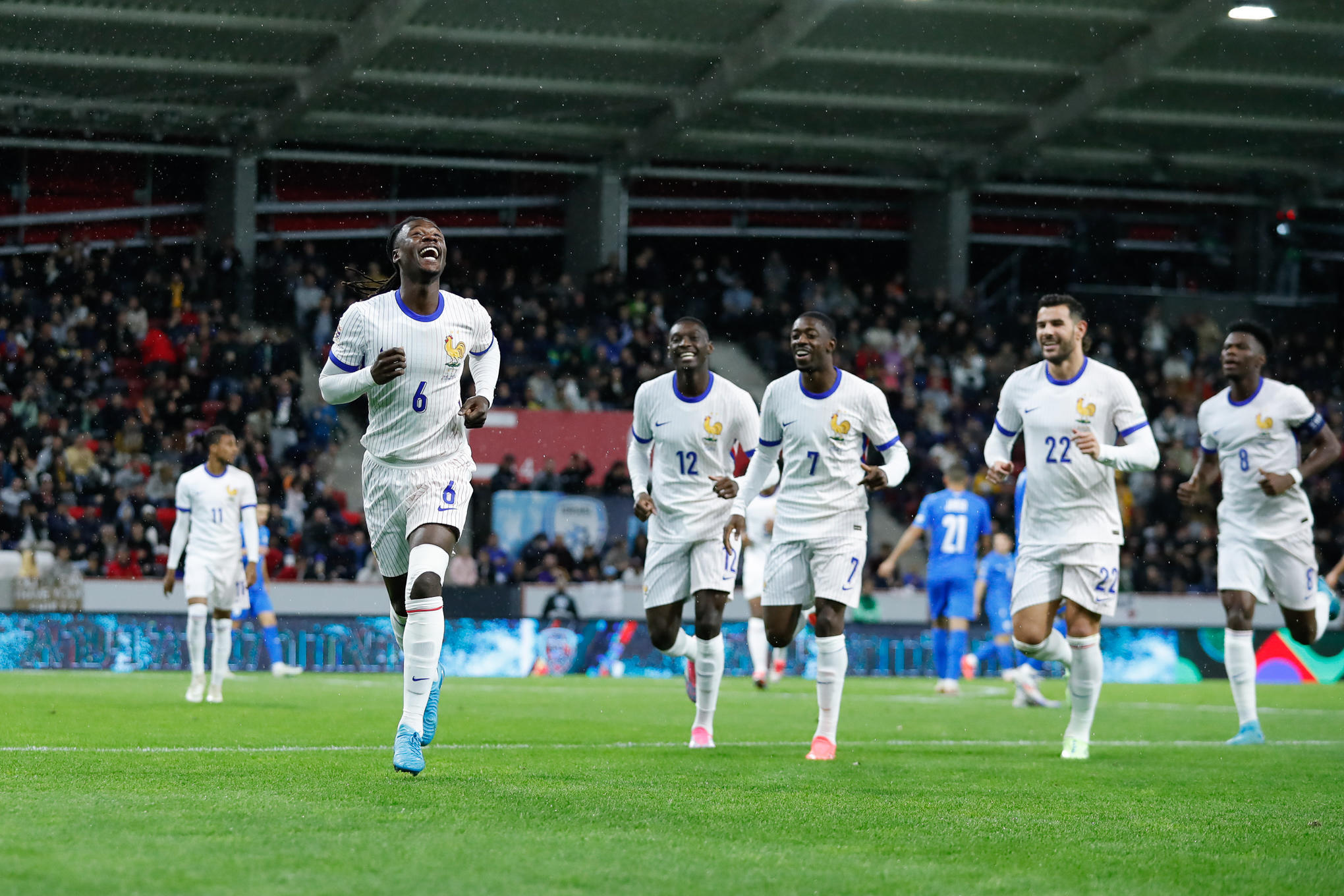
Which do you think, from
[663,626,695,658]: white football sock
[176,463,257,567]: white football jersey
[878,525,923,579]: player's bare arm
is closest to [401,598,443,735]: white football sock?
[663,626,695,658]: white football sock

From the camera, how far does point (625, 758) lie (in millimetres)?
8273

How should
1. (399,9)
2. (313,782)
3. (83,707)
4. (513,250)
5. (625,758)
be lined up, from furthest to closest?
(513,250) → (399,9) → (83,707) → (625,758) → (313,782)

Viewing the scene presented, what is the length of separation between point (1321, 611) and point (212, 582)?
8.54 meters

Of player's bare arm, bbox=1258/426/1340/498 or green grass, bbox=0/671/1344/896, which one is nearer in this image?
green grass, bbox=0/671/1344/896

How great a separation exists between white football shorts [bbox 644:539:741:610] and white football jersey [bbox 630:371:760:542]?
0.06 meters

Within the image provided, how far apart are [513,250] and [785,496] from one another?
24.9 metres

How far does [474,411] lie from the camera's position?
23.4ft

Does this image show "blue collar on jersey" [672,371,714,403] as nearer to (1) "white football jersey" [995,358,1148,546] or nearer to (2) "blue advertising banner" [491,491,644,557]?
(1) "white football jersey" [995,358,1148,546]

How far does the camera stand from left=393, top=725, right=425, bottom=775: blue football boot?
6.70 meters

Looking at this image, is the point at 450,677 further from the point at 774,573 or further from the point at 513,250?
the point at 513,250

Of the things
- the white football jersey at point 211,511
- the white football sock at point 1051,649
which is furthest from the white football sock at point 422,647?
the white football jersey at point 211,511

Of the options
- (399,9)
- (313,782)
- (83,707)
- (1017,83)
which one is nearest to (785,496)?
(313,782)

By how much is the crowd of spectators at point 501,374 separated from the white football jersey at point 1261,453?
516 inches

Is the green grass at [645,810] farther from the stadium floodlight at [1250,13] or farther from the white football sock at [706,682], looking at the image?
the stadium floodlight at [1250,13]
